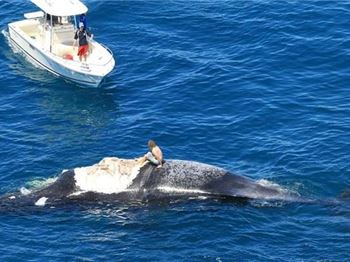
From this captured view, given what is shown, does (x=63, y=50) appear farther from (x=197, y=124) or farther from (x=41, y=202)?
(x=41, y=202)

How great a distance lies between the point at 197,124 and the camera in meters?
50.3

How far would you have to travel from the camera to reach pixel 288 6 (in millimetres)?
64000

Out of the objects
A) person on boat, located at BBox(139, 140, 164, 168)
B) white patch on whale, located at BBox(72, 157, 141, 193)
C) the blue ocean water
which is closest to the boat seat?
the blue ocean water

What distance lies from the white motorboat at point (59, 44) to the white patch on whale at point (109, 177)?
15.8 metres

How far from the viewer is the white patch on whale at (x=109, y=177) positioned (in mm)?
41375

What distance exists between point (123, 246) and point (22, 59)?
28251 mm

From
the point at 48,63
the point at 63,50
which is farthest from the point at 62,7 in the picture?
the point at 48,63

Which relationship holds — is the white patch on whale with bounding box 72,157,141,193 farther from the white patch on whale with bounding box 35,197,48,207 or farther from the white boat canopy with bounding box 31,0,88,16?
the white boat canopy with bounding box 31,0,88,16

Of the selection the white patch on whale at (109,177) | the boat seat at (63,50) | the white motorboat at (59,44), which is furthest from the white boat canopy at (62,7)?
the white patch on whale at (109,177)

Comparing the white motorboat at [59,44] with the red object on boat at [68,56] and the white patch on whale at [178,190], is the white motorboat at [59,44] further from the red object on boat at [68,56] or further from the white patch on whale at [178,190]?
the white patch on whale at [178,190]

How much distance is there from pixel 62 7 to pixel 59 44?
281 cm

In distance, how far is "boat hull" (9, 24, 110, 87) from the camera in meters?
57.0

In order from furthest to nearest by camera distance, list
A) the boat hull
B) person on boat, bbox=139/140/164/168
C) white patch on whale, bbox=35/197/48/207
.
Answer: the boat hull, white patch on whale, bbox=35/197/48/207, person on boat, bbox=139/140/164/168

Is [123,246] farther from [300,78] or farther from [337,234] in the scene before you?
[300,78]
